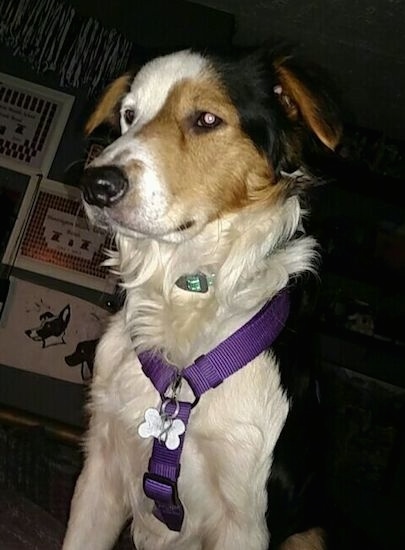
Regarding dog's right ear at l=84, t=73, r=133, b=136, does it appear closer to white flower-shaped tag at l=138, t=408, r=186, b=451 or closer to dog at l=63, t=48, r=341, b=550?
dog at l=63, t=48, r=341, b=550

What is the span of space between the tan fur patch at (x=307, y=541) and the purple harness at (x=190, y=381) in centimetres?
25

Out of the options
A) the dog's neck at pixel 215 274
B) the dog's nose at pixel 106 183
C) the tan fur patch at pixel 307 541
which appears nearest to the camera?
the dog's nose at pixel 106 183

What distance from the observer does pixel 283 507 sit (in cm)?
144

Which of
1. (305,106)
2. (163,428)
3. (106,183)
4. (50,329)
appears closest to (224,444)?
(163,428)

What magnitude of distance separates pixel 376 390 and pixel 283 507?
1956 mm

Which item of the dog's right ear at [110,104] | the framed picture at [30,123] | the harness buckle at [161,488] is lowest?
the harness buckle at [161,488]

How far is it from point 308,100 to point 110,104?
443 mm

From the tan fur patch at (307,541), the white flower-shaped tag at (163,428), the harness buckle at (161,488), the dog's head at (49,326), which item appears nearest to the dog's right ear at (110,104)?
the white flower-shaped tag at (163,428)

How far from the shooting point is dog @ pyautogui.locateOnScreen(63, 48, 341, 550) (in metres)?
1.38

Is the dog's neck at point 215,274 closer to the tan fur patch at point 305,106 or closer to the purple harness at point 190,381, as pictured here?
the purple harness at point 190,381

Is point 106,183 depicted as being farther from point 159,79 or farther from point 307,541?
point 307,541

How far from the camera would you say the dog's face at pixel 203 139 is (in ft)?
4.13

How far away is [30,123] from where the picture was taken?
3.03m

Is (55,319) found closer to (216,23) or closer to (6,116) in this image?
(6,116)
